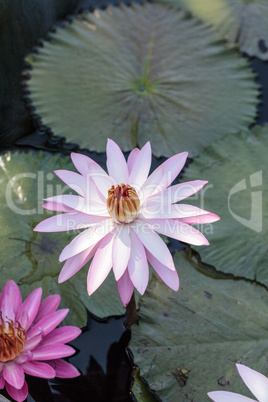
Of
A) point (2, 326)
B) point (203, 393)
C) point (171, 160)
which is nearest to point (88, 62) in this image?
point (171, 160)

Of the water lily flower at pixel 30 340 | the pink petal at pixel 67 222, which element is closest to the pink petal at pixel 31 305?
the water lily flower at pixel 30 340

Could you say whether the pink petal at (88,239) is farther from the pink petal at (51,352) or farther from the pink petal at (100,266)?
the pink petal at (51,352)

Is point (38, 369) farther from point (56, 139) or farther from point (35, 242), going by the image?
point (56, 139)

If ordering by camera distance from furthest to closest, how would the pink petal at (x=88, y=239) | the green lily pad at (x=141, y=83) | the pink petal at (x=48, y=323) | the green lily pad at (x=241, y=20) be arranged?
1. the green lily pad at (x=241, y=20)
2. the green lily pad at (x=141, y=83)
3. the pink petal at (x=48, y=323)
4. the pink petal at (x=88, y=239)

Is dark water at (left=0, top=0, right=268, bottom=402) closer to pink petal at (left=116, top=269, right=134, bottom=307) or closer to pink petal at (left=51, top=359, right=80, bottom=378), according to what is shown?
pink petal at (left=51, top=359, right=80, bottom=378)

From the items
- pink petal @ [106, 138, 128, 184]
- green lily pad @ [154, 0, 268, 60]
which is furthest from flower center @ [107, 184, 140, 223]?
green lily pad @ [154, 0, 268, 60]
